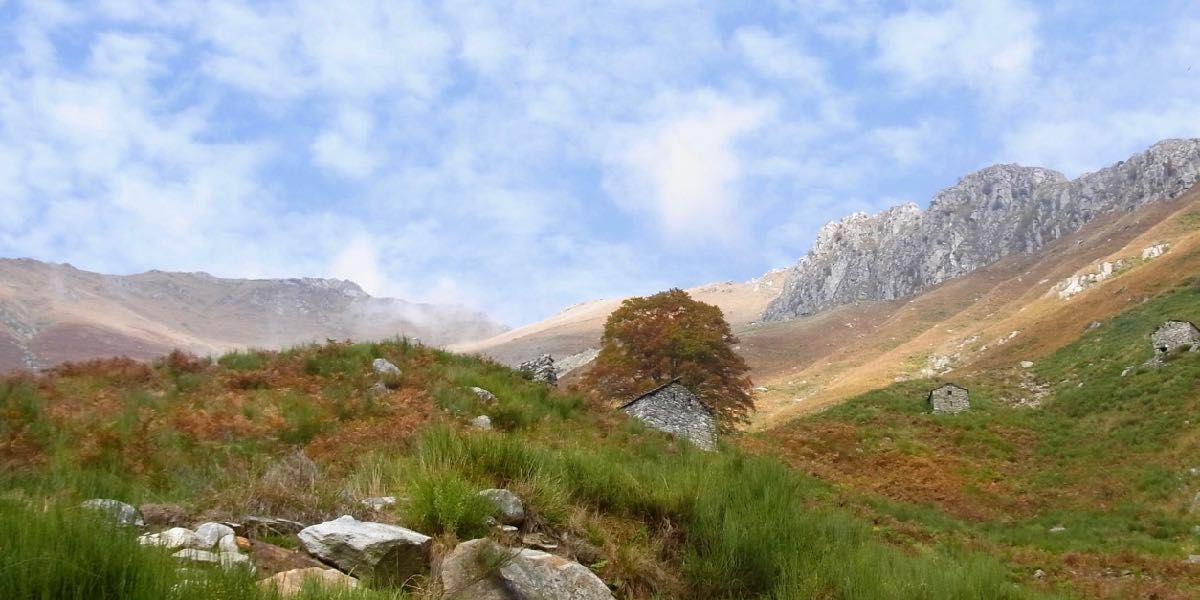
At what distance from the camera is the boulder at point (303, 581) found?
384 centimetres

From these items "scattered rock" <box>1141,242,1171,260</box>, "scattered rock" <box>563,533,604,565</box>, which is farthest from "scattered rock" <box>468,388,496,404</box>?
"scattered rock" <box>1141,242,1171,260</box>

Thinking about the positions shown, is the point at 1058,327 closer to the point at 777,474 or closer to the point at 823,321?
the point at 777,474

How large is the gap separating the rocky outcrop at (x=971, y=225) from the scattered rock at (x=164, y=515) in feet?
403

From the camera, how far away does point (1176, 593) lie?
447 inches

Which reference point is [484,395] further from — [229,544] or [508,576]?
[229,544]

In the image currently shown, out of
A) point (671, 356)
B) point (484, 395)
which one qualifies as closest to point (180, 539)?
point (484, 395)

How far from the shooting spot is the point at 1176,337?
3147 cm

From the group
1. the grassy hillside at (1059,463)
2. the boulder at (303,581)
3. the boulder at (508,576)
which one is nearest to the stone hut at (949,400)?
the grassy hillside at (1059,463)

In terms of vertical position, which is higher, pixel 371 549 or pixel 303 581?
pixel 303 581

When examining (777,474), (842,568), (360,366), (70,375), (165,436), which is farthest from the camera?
(360,366)

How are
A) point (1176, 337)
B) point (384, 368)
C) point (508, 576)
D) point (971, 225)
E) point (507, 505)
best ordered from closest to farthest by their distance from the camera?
point (508, 576) < point (507, 505) < point (384, 368) < point (1176, 337) < point (971, 225)

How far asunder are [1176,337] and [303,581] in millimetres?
38061

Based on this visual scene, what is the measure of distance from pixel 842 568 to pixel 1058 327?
52.9 metres

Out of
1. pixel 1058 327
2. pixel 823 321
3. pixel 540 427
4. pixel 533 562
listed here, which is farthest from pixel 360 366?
pixel 823 321
